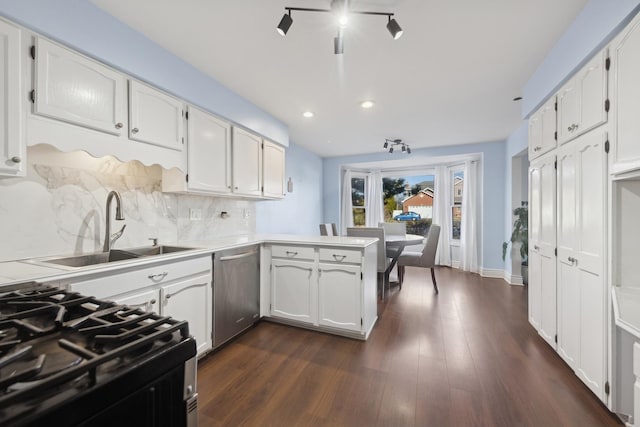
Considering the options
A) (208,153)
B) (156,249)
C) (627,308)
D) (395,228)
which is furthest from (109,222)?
(395,228)

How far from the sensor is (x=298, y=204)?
5.02m

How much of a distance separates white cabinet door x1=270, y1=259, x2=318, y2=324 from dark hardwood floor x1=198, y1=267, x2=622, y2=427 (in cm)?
16

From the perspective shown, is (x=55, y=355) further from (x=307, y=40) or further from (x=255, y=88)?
(x=255, y=88)

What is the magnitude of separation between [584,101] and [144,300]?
306cm

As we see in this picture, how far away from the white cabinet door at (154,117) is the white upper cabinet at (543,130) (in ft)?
9.86

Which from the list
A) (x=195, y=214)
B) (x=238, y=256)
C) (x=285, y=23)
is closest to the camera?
(x=285, y=23)

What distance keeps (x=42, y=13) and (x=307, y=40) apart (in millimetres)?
1495

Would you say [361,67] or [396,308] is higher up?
[361,67]

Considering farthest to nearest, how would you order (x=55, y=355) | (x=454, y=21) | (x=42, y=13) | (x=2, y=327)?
1. (x=454, y=21)
2. (x=42, y=13)
3. (x=2, y=327)
4. (x=55, y=355)

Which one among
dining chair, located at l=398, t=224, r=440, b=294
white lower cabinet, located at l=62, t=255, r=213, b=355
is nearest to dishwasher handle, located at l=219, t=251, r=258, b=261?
white lower cabinet, located at l=62, t=255, r=213, b=355

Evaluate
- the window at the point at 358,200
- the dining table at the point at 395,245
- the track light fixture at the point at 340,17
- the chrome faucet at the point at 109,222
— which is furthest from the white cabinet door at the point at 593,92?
the window at the point at 358,200

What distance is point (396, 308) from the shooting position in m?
3.13

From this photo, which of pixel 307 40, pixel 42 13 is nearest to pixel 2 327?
pixel 42 13

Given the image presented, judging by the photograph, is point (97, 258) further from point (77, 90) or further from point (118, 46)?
point (118, 46)
